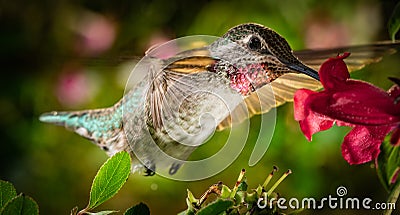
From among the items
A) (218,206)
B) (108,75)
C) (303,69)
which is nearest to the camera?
(218,206)

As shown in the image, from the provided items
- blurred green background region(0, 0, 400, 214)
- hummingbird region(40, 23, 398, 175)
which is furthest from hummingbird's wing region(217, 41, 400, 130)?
blurred green background region(0, 0, 400, 214)

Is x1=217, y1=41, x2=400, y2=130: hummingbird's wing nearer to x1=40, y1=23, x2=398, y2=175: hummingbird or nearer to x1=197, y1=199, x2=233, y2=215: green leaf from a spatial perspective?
x1=40, y1=23, x2=398, y2=175: hummingbird

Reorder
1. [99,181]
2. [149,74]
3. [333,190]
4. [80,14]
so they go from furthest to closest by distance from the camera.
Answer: [80,14] → [333,190] → [149,74] → [99,181]

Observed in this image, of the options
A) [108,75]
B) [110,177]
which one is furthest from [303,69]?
[108,75]

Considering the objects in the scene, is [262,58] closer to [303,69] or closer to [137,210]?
[303,69]

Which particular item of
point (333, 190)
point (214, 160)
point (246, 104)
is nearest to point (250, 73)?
point (246, 104)

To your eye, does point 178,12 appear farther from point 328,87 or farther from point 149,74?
point 328,87

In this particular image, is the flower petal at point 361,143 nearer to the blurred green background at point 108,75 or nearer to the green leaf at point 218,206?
the green leaf at point 218,206
